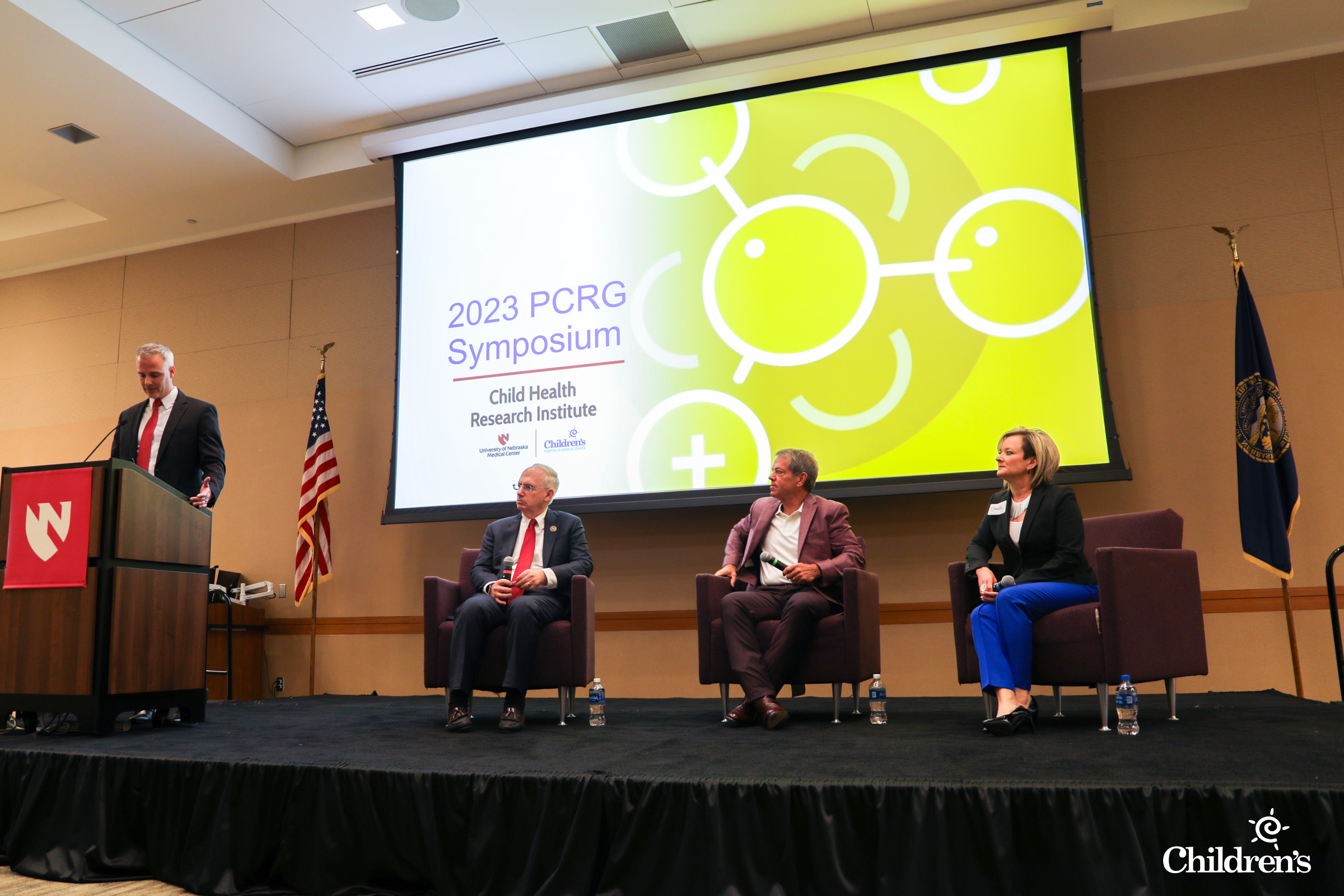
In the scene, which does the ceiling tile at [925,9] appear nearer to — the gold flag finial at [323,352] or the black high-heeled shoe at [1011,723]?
the black high-heeled shoe at [1011,723]

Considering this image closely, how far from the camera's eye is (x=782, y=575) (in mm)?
3510

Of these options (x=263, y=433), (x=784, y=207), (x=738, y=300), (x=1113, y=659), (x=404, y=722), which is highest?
(x=784, y=207)

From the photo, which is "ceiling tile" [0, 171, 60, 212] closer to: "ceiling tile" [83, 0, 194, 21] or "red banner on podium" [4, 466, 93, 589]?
"ceiling tile" [83, 0, 194, 21]

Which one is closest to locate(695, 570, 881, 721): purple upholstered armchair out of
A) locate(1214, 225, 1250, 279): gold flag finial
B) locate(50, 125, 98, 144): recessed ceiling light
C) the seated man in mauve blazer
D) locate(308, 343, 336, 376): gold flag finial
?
the seated man in mauve blazer

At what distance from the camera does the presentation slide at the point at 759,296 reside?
4543 millimetres

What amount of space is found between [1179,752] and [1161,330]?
3038 millimetres

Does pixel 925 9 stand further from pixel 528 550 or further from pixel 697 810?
pixel 697 810

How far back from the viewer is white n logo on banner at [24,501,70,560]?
3.15m

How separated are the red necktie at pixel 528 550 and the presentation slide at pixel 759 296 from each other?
119cm

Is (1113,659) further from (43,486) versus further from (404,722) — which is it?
(43,486)

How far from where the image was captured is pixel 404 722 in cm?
359

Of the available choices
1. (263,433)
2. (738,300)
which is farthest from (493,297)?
(263,433)

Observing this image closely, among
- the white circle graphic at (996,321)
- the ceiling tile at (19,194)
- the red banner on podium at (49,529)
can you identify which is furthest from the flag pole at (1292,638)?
the ceiling tile at (19,194)

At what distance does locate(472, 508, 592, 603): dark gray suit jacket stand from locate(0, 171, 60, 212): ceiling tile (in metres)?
4.95
